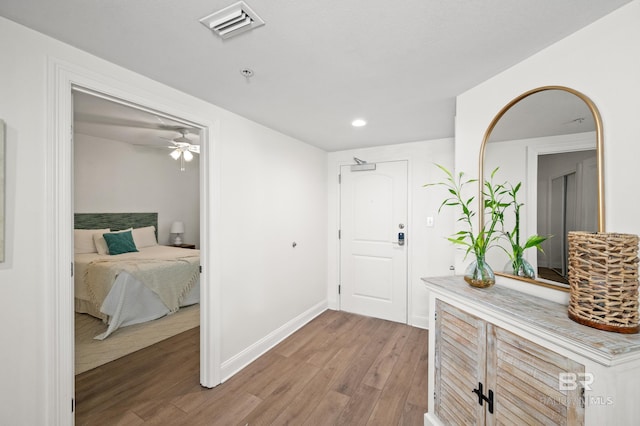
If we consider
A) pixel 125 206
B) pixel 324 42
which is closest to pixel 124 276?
pixel 125 206

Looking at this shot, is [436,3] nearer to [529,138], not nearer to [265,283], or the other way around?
[529,138]

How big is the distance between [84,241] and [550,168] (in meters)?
5.41

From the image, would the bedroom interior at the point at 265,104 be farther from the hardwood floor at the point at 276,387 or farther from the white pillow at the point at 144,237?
the white pillow at the point at 144,237

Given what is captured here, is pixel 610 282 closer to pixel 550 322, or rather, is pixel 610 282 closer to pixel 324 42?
pixel 550 322

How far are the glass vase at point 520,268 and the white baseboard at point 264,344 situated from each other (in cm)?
221

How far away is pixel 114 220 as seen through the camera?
458cm

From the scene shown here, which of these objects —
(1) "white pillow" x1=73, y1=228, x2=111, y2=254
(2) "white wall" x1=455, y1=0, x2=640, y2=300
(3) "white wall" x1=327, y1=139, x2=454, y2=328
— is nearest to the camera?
(2) "white wall" x1=455, y1=0, x2=640, y2=300

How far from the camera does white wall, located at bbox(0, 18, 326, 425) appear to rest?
4.08ft

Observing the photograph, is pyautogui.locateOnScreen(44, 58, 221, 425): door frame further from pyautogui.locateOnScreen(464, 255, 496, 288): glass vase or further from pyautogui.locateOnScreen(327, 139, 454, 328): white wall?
pyautogui.locateOnScreen(327, 139, 454, 328): white wall

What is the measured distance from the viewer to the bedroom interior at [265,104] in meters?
1.12

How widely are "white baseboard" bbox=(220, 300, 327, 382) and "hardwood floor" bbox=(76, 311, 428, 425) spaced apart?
64mm

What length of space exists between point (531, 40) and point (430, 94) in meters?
0.68

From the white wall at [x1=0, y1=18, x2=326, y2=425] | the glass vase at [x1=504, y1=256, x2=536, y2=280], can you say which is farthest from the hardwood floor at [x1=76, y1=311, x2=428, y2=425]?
the glass vase at [x1=504, y1=256, x2=536, y2=280]

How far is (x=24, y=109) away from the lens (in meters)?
1.27
